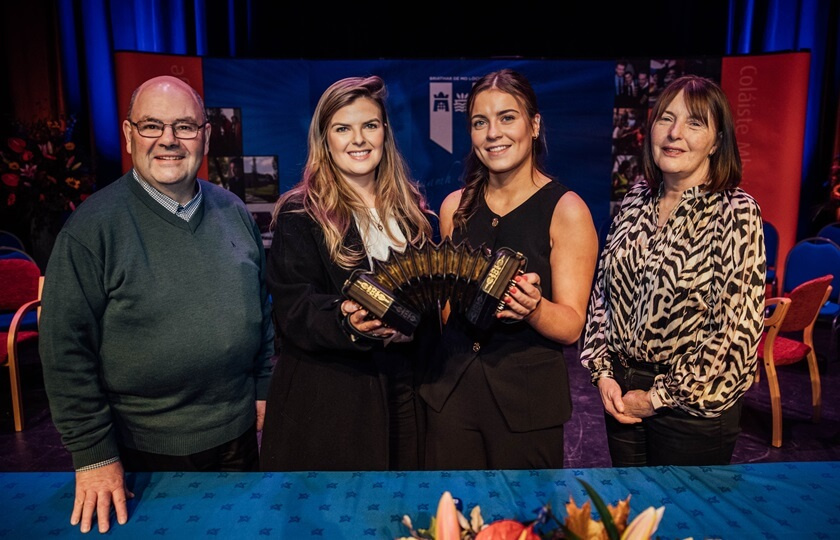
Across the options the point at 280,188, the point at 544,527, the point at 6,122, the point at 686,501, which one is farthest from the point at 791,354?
the point at 6,122

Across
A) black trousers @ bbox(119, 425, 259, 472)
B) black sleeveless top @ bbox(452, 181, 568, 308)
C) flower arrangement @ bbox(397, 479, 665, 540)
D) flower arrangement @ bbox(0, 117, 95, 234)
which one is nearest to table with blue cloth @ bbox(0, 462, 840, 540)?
black trousers @ bbox(119, 425, 259, 472)

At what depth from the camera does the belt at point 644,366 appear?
7.06 feet

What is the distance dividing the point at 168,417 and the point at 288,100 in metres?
5.35

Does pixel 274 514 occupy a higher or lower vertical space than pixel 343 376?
lower

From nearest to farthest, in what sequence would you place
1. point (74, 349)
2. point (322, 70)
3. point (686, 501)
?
point (686, 501) → point (74, 349) → point (322, 70)

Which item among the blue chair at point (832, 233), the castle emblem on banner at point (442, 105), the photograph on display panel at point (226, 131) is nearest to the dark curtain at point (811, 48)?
the blue chair at point (832, 233)

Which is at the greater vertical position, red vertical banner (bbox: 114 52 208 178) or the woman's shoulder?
red vertical banner (bbox: 114 52 208 178)

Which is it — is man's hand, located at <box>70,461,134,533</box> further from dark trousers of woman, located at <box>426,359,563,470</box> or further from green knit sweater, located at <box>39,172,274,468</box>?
dark trousers of woman, located at <box>426,359,563,470</box>

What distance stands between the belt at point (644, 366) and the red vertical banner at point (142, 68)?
5.27 m

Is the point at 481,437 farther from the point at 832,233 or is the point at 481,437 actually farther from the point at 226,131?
the point at 832,233

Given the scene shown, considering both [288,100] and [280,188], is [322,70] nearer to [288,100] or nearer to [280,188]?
[288,100]

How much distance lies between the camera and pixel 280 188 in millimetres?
7039

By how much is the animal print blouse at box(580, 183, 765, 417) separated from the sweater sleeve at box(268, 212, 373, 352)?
3.14ft

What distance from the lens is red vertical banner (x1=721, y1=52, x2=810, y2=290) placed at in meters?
6.91
